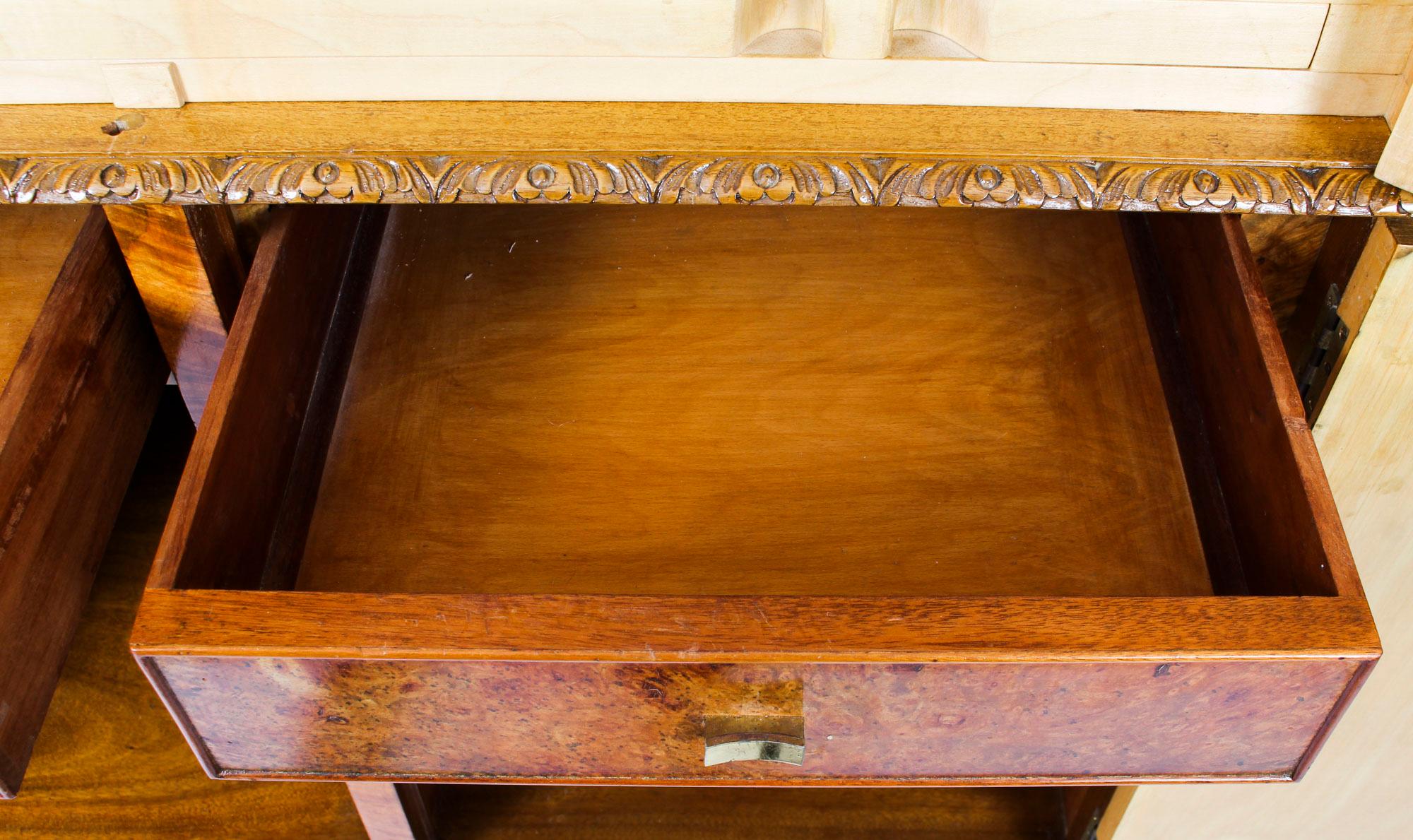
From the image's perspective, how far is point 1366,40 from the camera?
0.51 m

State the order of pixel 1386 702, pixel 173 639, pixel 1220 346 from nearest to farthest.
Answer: pixel 173 639 < pixel 1220 346 < pixel 1386 702

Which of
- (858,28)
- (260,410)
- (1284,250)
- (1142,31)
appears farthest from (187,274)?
(1284,250)

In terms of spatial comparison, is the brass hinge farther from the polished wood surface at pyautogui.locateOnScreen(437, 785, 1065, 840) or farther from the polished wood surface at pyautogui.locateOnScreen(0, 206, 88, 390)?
the polished wood surface at pyautogui.locateOnScreen(0, 206, 88, 390)

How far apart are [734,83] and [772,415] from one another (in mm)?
198

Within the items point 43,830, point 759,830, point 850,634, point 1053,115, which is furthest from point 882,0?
point 43,830

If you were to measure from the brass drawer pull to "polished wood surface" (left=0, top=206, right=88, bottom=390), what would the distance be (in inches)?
15.0

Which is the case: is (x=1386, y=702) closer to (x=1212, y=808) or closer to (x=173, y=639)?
(x=1212, y=808)

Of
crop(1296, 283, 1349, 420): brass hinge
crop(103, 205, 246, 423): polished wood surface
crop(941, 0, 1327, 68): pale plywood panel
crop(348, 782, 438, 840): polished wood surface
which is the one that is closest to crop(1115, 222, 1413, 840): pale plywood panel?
crop(1296, 283, 1349, 420): brass hinge

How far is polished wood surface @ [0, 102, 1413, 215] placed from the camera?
19.7 inches

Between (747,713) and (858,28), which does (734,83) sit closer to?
(858,28)

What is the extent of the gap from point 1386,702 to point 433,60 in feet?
2.33

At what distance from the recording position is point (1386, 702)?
0.77 meters

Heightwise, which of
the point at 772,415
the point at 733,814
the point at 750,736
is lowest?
the point at 750,736

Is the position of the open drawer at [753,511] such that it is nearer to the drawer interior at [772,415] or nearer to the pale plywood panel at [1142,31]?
the drawer interior at [772,415]
